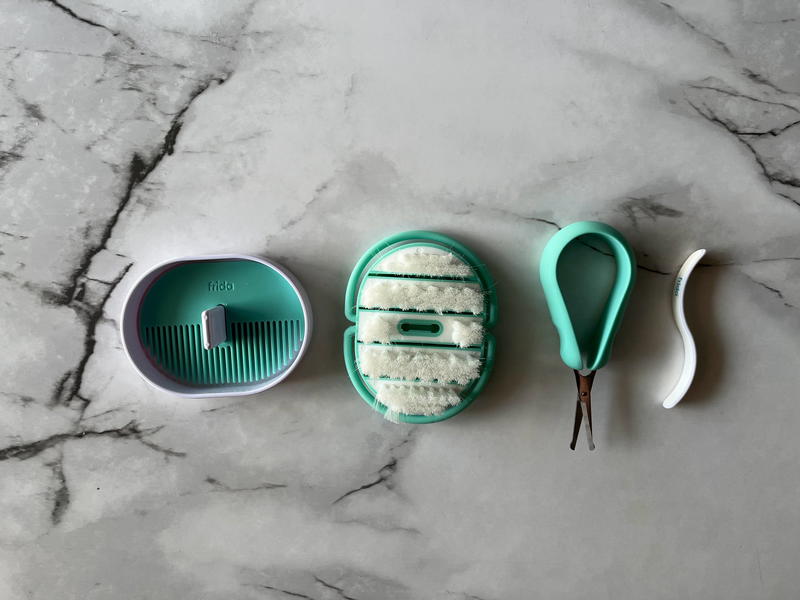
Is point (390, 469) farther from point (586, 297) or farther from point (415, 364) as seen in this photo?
point (586, 297)

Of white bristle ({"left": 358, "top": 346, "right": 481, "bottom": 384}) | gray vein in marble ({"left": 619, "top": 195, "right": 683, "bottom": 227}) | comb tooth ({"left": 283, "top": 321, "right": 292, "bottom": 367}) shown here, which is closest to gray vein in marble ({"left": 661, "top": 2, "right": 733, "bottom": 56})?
gray vein in marble ({"left": 619, "top": 195, "right": 683, "bottom": 227})

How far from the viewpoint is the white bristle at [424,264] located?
2.21 ft

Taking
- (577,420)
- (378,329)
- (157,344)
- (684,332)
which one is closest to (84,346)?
(157,344)

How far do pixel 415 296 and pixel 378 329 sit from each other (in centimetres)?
6

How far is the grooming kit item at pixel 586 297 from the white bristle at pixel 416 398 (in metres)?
0.17

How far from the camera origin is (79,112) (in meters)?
0.71

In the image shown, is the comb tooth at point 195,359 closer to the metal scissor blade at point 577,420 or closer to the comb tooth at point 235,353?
the comb tooth at point 235,353

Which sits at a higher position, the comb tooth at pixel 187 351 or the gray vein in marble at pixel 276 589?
the comb tooth at pixel 187 351

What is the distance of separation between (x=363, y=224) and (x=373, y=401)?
0.24m

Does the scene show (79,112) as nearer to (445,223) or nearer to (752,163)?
(445,223)

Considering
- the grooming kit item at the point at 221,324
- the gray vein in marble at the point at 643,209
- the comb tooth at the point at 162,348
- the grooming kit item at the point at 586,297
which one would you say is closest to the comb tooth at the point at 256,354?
the grooming kit item at the point at 221,324

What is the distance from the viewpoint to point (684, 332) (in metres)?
0.73

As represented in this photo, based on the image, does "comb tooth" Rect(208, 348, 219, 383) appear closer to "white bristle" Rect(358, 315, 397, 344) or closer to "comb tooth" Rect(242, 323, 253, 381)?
"comb tooth" Rect(242, 323, 253, 381)

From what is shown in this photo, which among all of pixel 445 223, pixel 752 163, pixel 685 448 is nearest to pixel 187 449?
pixel 445 223
